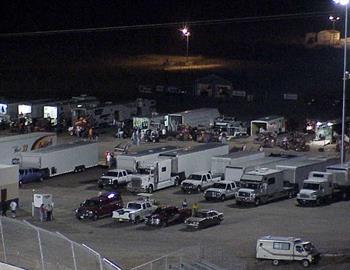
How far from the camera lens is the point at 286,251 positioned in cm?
1062

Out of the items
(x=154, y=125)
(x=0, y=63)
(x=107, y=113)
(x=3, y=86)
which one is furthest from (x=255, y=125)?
(x=0, y=63)

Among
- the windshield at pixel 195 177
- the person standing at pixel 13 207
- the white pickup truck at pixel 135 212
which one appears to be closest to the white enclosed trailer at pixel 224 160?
the windshield at pixel 195 177

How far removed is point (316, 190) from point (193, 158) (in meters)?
3.27

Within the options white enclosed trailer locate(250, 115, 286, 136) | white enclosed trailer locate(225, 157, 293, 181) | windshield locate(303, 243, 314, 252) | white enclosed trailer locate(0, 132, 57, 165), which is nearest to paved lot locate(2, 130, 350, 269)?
windshield locate(303, 243, 314, 252)

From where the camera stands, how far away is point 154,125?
76.6ft

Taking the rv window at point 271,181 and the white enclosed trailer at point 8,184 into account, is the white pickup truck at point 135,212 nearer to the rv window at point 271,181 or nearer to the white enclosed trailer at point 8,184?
the white enclosed trailer at point 8,184

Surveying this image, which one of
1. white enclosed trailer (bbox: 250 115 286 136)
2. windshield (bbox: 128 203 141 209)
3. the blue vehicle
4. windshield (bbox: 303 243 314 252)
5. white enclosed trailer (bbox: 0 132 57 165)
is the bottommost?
windshield (bbox: 303 243 314 252)

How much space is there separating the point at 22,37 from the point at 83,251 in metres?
43.7

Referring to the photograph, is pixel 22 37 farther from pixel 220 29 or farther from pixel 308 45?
pixel 308 45

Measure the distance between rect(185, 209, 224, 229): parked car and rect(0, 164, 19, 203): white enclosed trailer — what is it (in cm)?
340

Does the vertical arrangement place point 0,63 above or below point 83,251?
above

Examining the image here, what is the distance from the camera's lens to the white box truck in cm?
1714

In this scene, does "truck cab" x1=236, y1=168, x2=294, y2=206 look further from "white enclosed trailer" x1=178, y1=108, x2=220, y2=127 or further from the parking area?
"white enclosed trailer" x1=178, y1=108, x2=220, y2=127

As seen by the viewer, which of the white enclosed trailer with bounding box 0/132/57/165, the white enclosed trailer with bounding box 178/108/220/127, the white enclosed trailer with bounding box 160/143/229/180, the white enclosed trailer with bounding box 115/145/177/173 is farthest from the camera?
the white enclosed trailer with bounding box 178/108/220/127
